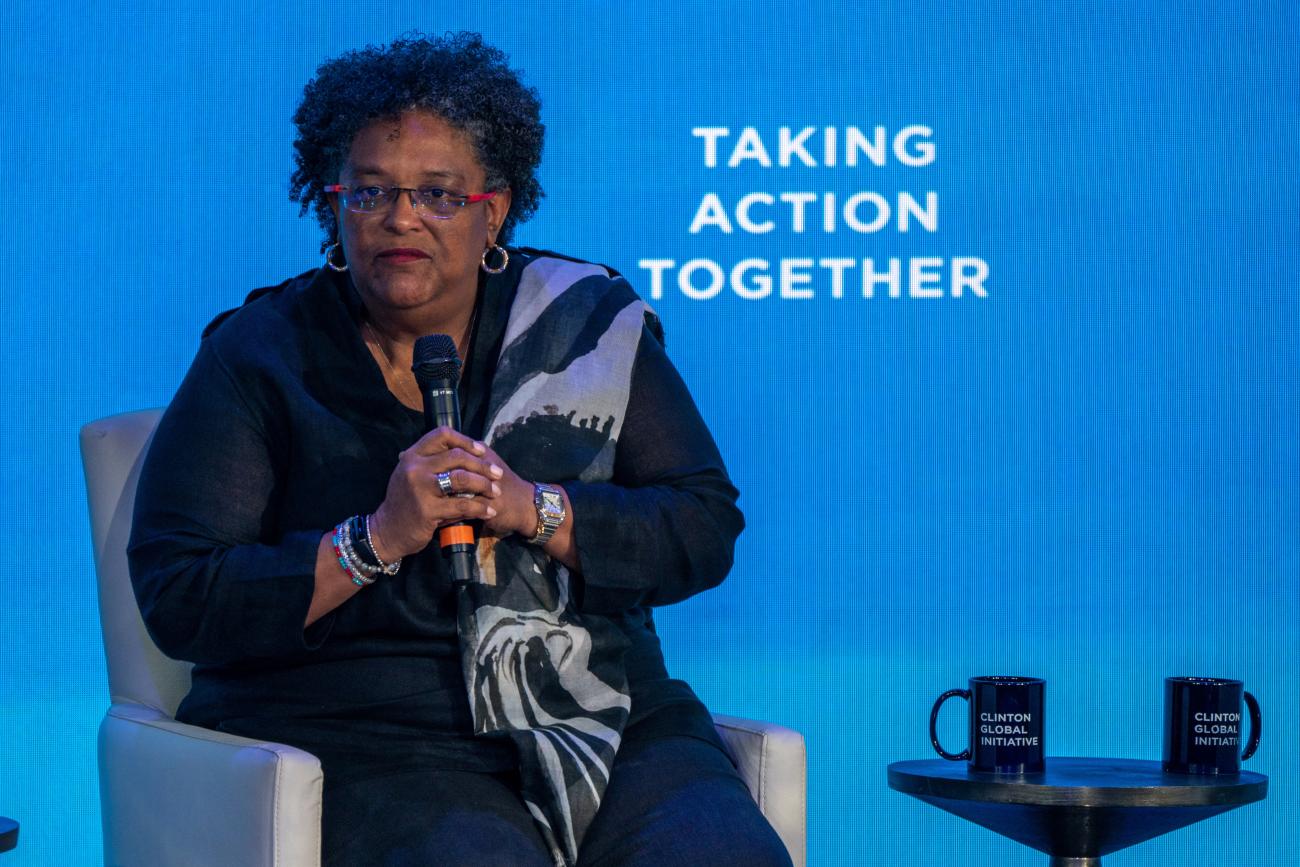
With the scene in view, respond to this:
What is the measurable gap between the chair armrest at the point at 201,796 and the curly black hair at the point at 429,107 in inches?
29.2

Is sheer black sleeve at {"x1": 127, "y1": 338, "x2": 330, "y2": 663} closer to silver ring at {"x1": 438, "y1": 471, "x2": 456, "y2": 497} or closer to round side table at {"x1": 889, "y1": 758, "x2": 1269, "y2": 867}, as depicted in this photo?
silver ring at {"x1": 438, "y1": 471, "x2": 456, "y2": 497}

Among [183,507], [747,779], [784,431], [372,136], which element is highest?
[372,136]

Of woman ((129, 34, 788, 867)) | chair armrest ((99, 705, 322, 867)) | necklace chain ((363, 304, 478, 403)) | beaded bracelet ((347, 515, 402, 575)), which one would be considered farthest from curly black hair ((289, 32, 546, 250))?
chair armrest ((99, 705, 322, 867))

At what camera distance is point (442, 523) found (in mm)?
1831

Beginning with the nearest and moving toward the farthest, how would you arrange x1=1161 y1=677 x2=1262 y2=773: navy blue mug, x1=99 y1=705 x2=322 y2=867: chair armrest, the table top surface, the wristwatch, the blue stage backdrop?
x1=99 y1=705 x2=322 y2=867: chair armrest < the wristwatch < the table top surface < x1=1161 y1=677 x2=1262 y2=773: navy blue mug < the blue stage backdrop

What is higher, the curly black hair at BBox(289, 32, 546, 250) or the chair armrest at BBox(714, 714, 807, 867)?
the curly black hair at BBox(289, 32, 546, 250)

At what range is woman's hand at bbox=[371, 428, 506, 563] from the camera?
1821 millimetres

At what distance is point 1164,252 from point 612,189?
1.07 m

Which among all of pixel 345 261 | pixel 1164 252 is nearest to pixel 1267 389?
pixel 1164 252

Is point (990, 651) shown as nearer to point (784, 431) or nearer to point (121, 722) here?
point (784, 431)

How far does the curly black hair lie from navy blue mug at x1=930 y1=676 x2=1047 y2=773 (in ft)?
3.11

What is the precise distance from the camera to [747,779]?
6.69 ft

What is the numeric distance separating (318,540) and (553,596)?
0.99ft

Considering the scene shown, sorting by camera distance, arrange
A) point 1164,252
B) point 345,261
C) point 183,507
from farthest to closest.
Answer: point 1164,252 < point 345,261 < point 183,507
